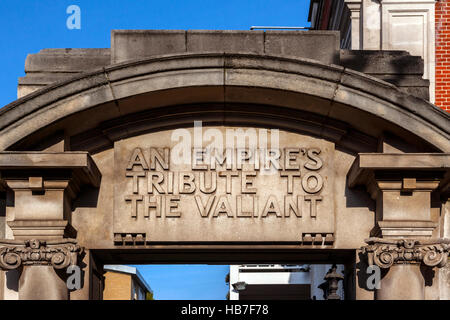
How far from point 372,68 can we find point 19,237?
17.1 feet

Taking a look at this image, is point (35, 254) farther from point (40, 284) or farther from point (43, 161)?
point (43, 161)

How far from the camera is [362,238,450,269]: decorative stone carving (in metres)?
11.1

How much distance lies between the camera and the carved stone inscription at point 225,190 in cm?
1182

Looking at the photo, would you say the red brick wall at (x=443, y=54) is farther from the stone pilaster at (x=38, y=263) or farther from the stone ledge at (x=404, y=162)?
the stone pilaster at (x=38, y=263)

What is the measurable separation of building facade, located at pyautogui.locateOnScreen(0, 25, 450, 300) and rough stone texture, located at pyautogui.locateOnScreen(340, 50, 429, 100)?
0.02 meters

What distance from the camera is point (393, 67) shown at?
1205cm

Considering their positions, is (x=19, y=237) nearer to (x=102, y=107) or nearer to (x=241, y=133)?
(x=102, y=107)

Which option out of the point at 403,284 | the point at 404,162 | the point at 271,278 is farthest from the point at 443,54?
the point at 271,278

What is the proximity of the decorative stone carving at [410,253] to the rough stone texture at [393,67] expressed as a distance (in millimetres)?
Result: 2036

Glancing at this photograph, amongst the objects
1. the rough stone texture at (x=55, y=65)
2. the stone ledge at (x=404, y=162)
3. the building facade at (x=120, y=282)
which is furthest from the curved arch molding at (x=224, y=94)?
the building facade at (x=120, y=282)

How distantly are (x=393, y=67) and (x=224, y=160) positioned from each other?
8.61ft

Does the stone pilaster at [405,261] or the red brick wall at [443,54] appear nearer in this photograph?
the stone pilaster at [405,261]

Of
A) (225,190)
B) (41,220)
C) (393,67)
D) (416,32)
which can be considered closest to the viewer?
(41,220)

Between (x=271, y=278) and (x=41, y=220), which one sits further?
(x=271, y=278)
